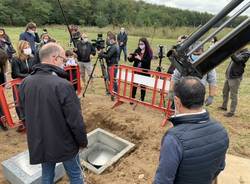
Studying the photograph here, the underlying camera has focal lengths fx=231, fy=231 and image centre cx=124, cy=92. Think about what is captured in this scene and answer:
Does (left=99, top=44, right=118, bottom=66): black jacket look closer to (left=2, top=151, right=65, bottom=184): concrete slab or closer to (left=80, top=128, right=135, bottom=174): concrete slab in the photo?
(left=80, top=128, right=135, bottom=174): concrete slab

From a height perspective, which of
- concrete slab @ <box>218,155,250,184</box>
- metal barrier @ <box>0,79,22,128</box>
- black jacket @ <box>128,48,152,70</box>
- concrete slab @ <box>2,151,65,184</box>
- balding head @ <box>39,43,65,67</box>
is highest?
balding head @ <box>39,43,65,67</box>

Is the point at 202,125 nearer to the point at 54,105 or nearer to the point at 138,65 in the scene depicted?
the point at 54,105

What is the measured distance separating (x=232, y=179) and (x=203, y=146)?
7.29 ft

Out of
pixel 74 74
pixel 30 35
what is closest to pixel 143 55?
pixel 74 74

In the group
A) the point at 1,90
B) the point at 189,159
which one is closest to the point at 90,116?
the point at 1,90

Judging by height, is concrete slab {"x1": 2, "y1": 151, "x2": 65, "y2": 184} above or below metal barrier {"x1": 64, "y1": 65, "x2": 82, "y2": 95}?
below

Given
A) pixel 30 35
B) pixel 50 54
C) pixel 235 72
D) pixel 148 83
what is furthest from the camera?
pixel 30 35

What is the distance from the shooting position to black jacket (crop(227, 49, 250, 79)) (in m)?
5.33

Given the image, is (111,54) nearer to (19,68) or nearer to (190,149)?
(19,68)

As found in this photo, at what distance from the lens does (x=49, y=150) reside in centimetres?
247

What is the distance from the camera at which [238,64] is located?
218 inches

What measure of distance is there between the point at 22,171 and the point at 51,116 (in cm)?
152

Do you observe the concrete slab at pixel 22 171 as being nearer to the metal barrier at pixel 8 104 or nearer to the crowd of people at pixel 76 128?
the crowd of people at pixel 76 128

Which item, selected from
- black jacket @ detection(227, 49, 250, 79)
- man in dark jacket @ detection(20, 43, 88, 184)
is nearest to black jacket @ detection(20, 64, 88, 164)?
man in dark jacket @ detection(20, 43, 88, 184)
